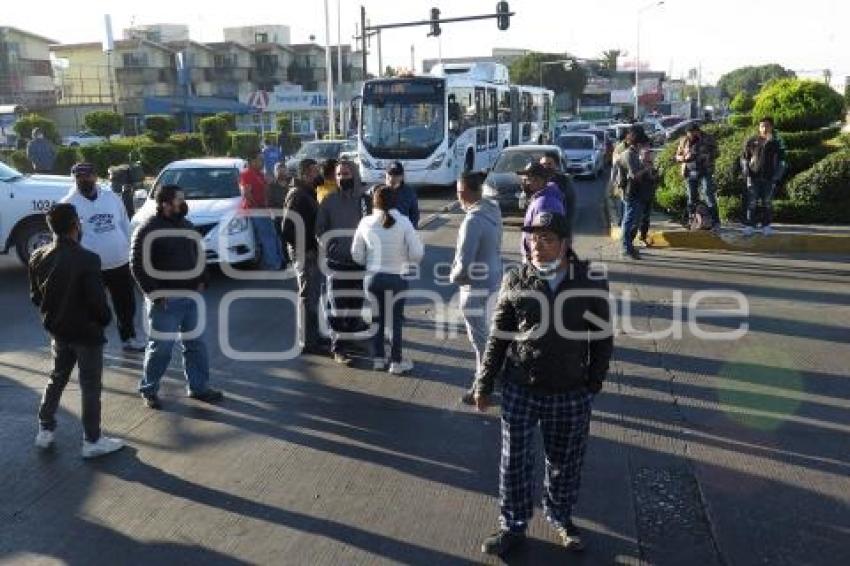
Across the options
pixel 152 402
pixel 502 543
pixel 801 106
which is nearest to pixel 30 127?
pixel 801 106

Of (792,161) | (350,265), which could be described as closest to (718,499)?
(350,265)

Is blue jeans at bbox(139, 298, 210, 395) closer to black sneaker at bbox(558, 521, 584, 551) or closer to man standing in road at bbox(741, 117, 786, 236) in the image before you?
black sneaker at bbox(558, 521, 584, 551)

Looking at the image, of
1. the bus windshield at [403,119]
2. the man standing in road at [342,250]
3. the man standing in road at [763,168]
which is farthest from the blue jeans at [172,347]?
the bus windshield at [403,119]

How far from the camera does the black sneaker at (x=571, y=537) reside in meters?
4.26

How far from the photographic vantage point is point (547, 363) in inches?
155

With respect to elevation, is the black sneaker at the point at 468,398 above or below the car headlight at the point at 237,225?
below

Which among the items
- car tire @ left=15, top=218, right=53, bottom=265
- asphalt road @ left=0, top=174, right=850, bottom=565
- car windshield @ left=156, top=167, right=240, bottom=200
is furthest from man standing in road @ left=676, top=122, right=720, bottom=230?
car tire @ left=15, top=218, right=53, bottom=265

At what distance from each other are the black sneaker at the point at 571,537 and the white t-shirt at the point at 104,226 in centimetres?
504

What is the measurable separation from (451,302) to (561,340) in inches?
239

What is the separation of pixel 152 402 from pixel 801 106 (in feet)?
44.4

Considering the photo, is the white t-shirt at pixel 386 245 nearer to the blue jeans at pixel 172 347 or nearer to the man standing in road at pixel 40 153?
the blue jeans at pixel 172 347

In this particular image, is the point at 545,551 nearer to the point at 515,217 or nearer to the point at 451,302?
the point at 451,302

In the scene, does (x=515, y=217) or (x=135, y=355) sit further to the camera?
(x=515, y=217)

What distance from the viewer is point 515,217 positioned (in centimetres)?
1653
